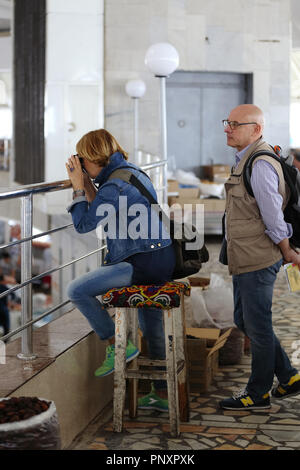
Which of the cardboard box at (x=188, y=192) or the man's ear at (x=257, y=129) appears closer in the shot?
the man's ear at (x=257, y=129)

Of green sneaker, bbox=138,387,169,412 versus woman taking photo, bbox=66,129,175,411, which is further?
green sneaker, bbox=138,387,169,412

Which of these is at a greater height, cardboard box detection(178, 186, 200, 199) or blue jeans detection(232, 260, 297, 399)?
cardboard box detection(178, 186, 200, 199)

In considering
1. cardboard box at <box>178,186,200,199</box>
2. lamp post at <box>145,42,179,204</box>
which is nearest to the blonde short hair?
lamp post at <box>145,42,179,204</box>

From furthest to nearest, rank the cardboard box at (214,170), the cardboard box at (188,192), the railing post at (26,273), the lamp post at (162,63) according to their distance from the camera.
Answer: the cardboard box at (214,170), the cardboard box at (188,192), the lamp post at (162,63), the railing post at (26,273)

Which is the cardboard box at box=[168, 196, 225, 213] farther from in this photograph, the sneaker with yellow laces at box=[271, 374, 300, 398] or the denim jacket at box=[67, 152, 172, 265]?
the denim jacket at box=[67, 152, 172, 265]

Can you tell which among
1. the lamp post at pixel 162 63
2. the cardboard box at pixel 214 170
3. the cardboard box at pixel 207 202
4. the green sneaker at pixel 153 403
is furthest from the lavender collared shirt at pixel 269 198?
the cardboard box at pixel 214 170

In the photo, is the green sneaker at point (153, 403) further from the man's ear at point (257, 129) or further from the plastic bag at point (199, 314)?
the man's ear at point (257, 129)

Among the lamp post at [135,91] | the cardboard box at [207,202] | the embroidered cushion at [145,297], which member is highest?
the lamp post at [135,91]

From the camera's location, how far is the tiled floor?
128 inches

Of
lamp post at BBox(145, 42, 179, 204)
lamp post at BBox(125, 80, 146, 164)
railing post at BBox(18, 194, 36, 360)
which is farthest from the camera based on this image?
lamp post at BBox(125, 80, 146, 164)

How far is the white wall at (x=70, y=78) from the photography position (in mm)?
12547

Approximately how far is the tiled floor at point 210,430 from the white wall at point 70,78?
9223mm

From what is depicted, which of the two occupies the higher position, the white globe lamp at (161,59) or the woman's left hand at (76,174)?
the white globe lamp at (161,59)

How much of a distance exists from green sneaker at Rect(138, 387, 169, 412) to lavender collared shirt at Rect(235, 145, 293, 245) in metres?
1.06
